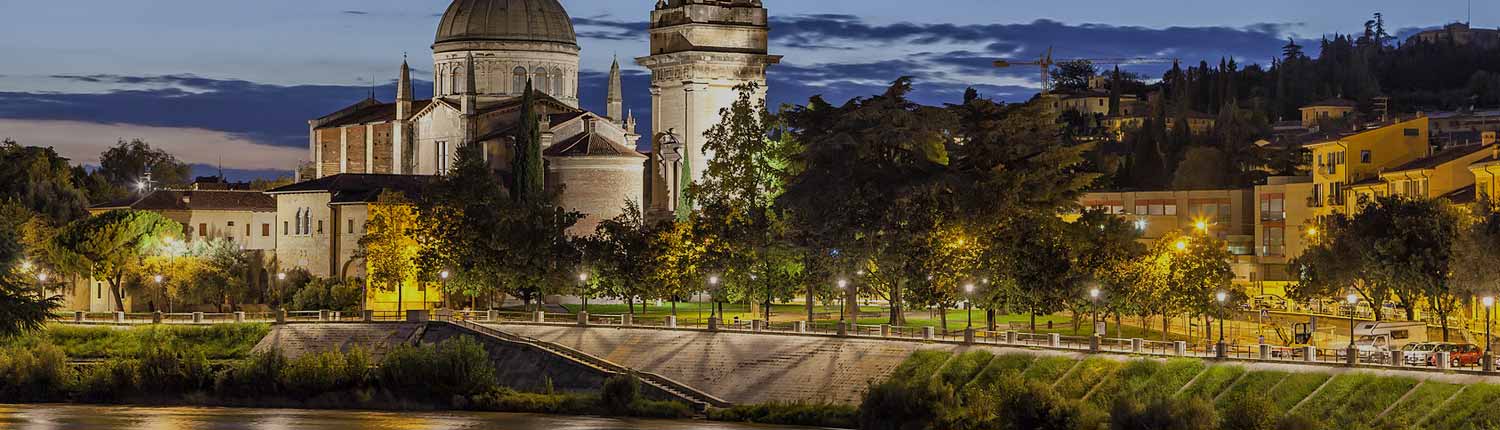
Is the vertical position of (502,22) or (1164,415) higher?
(502,22)

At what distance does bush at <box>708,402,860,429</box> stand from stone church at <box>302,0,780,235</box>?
36.9 m

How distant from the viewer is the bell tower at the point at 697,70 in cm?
10631

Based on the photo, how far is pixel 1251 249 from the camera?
101 m

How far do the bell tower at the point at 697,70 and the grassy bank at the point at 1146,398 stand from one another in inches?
1792

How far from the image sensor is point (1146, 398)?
52.3 m

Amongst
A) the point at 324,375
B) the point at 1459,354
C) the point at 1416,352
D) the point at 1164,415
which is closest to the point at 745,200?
the point at 324,375

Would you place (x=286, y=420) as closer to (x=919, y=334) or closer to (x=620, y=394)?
(x=620, y=394)

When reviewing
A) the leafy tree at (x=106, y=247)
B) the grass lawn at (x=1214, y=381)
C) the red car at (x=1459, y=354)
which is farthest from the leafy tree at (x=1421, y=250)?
the leafy tree at (x=106, y=247)

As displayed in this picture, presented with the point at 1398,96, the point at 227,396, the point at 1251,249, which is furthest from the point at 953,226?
the point at 1398,96

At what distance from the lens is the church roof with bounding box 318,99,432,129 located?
388 feet

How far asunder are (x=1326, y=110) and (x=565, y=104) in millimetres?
68055

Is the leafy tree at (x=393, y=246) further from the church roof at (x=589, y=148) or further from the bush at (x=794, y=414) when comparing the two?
the bush at (x=794, y=414)

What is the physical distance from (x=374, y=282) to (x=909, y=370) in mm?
32066

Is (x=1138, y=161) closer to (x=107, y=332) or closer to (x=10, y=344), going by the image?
(x=107, y=332)
